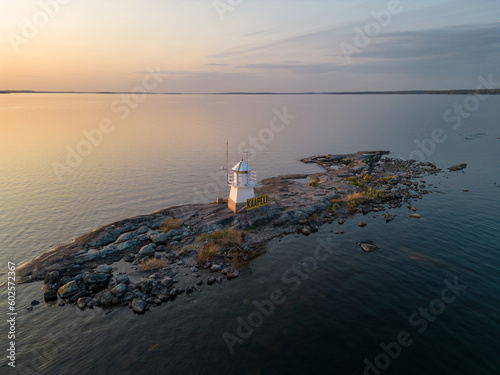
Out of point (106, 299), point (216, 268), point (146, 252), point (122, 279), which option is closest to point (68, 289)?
point (106, 299)

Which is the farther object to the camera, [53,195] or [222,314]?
[53,195]

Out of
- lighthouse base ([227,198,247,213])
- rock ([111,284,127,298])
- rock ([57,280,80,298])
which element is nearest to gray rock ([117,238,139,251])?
rock ([57,280,80,298])

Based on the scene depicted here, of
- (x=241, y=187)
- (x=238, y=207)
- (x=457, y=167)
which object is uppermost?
(x=241, y=187)

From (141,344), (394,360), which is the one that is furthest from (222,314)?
(394,360)

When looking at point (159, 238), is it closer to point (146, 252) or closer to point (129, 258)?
point (146, 252)

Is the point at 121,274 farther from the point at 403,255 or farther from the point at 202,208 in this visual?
the point at 403,255

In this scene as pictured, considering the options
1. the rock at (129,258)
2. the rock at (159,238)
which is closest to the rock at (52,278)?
the rock at (129,258)

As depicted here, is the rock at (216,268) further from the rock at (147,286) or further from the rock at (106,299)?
the rock at (106,299)

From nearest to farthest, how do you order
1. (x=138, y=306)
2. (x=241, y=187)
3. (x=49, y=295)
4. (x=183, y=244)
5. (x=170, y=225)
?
1. (x=138, y=306)
2. (x=49, y=295)
3. (x=183, y=244)
4. (x=170, y=225)
5. (x=241, y=187)
